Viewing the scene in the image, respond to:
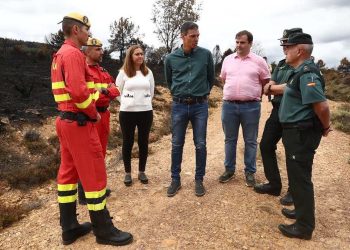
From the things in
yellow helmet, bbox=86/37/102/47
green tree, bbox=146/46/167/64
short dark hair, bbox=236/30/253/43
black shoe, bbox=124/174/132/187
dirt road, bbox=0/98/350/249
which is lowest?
→ dirt road, bbox=0/98/350/249

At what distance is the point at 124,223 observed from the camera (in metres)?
4.57

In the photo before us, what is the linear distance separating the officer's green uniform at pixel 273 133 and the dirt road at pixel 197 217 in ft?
1.16

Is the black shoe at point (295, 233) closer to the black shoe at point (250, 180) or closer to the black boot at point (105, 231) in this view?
the black shoe at point (250, 180)

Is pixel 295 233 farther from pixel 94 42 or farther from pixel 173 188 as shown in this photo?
pixel 94 42

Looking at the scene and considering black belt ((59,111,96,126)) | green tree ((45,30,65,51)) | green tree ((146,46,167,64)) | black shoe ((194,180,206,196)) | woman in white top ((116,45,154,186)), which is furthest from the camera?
green tree ((146,46,167,64))

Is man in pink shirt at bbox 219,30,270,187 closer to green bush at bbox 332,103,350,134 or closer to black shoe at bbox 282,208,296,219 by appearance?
black shoe at bbox 282,208,296,219

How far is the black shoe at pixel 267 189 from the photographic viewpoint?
5.33 m

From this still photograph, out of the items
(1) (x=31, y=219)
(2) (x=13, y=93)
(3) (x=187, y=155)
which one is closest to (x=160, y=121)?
(3) (x=187, y=155)

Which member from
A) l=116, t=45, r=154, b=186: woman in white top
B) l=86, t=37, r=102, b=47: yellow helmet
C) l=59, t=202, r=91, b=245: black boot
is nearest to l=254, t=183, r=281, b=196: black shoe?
l=116, t=45, r=154, b=186: woman in white top

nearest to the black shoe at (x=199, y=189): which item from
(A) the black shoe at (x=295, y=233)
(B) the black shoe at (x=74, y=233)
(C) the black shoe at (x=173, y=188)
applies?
(C) the black shoe at (x=173, y=188)

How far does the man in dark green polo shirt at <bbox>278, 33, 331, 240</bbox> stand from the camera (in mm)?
3855

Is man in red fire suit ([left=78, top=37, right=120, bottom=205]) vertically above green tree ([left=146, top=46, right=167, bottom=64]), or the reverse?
Answer: green tree ([left=146, top=46, right=167, bottom=64])

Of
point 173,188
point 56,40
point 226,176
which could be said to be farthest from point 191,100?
point 56,40

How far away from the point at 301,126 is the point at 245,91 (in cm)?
152
